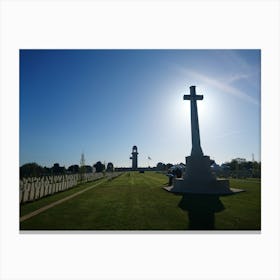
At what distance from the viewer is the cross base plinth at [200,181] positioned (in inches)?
581

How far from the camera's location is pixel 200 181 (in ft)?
49.0

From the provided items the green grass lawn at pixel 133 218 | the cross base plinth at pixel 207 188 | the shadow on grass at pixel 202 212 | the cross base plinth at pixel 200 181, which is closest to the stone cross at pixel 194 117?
the cross base plinth at pixel 200 181

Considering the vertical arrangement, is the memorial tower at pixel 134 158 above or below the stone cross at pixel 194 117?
below

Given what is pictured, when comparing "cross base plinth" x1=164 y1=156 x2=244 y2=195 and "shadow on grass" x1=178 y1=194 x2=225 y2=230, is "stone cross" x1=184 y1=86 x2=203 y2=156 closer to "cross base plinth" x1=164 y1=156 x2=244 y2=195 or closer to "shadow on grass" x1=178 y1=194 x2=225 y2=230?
"cross base plinth" x1=164 y1=156 x2=244 y2=195

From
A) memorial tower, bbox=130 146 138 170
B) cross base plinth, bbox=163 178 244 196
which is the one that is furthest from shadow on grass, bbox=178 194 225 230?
memorial tower, bbox=130 146 138 170

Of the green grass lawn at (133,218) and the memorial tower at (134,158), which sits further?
the memorial tower at (134,158)

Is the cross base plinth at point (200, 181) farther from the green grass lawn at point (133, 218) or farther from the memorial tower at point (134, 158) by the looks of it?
the memorial tower at point (134, 158)

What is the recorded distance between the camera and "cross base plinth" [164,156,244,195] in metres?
14.8

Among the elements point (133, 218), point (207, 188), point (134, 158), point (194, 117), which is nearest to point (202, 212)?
point (133, 218)

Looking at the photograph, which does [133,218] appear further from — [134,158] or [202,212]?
[134,158]
